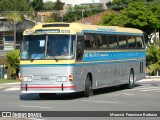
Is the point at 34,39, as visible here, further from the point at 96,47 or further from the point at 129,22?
the point at 129,22

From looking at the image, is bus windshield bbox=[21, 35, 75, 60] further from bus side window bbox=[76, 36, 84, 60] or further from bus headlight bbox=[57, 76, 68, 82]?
bus headlight bbox=[57, 76, 68, 82]

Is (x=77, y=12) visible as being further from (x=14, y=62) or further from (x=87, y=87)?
(x=87, y=87)

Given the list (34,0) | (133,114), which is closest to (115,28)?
(133,114)

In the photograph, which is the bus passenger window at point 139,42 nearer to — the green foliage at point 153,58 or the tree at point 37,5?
the green foliage at point 153,58

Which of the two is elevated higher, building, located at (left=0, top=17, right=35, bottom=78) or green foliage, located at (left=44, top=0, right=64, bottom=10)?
green foliage, located at (left=44, top=0, right=64, bottom=10)

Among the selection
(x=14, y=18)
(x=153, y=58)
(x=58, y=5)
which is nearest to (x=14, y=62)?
(x=153, y=58)

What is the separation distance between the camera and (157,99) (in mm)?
22359

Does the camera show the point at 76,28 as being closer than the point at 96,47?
Yes

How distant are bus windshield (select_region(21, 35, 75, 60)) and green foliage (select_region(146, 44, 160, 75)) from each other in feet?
65.3

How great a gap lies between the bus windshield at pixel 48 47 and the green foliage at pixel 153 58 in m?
19.9

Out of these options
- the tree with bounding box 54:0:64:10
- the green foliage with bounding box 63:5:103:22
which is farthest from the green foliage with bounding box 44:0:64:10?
the green foliage with bounding box 63:5:103:22

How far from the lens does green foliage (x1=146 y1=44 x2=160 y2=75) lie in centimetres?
4122

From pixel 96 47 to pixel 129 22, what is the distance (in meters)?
38.3

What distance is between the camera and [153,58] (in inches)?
1655
